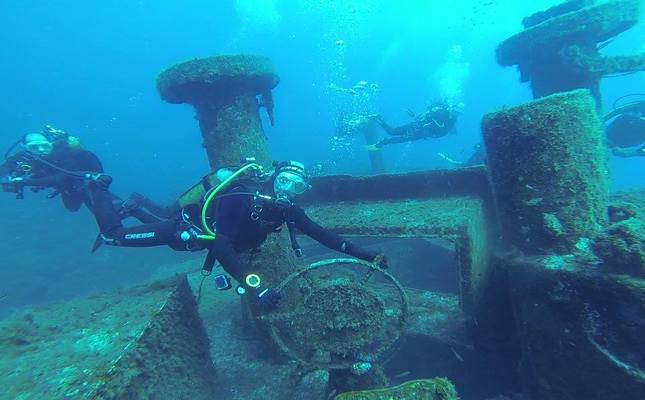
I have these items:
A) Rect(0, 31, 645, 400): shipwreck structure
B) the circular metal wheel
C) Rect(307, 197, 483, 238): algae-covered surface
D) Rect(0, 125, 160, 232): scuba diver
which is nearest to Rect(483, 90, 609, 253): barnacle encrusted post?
Rect(0, 31, 645, 400): shipwreck structure

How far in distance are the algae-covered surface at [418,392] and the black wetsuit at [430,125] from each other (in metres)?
11.4

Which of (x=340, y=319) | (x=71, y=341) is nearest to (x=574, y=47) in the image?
(x=340, y=319)

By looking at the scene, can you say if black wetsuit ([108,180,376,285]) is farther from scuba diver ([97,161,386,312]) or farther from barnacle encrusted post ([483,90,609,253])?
barnacle encrusted post ([483,90,609,253])

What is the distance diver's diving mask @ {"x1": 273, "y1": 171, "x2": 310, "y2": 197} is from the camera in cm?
422

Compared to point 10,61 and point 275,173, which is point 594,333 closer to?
point 275,173

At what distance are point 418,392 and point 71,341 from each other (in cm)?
299

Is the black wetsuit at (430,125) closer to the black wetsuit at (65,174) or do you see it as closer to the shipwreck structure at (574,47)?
the shipwreck structure at (574,47)

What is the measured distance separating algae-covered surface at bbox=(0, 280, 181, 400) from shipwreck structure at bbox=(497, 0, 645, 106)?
8.27 meters

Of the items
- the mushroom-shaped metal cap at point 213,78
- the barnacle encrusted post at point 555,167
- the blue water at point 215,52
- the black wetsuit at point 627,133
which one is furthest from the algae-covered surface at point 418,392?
the blue water at point 215,52

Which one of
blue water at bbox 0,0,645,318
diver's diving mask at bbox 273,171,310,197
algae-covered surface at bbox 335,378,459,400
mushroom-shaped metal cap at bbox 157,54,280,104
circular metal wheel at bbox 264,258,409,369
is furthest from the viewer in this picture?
blue water at bbox 0,0,645,318

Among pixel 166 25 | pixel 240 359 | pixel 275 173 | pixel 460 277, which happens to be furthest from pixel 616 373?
pixel 166 25

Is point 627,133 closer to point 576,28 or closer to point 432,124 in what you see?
point 576,28

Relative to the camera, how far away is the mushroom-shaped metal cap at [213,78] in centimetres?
589

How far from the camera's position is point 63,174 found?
6.60 meters
